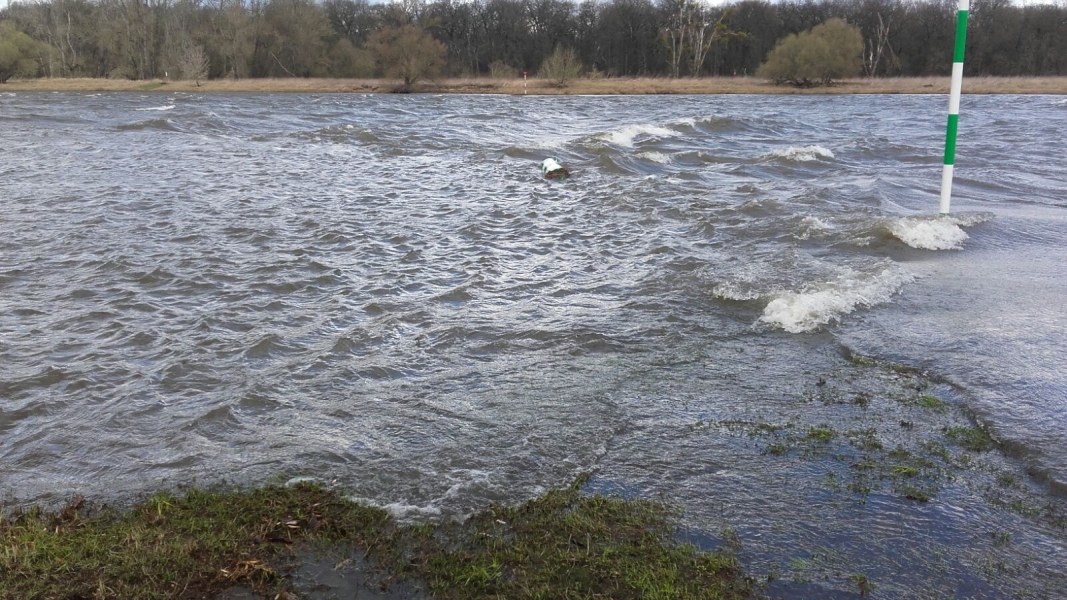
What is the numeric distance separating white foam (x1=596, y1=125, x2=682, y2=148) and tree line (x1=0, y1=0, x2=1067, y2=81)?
3955 centimetres

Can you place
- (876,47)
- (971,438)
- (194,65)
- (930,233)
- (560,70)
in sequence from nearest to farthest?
(971,438)
(930,233)
(560,70)
(194,65)
(876,47)

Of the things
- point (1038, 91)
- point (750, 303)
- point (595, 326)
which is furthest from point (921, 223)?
point (1038, 91)

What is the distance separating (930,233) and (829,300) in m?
3.02

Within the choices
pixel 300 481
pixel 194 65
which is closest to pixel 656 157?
pixel 300 481

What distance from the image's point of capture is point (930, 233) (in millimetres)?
7977

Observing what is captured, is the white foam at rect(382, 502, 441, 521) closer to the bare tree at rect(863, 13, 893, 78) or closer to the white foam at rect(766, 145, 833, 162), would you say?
the white foam at rect(766, 145, 833, 162)

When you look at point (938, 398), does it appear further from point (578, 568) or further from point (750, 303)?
point (578, 568)

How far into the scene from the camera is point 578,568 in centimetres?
269

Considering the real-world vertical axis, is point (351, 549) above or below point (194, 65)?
below

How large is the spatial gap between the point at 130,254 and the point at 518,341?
4.61m

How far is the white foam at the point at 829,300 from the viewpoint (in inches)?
212

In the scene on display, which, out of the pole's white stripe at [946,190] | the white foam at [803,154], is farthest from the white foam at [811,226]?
the white foam at [803,154]

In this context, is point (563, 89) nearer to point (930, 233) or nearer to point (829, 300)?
point (930, 233)

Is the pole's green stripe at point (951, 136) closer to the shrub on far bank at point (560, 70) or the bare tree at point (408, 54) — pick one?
the shrub on far bank at point (560, 70)
